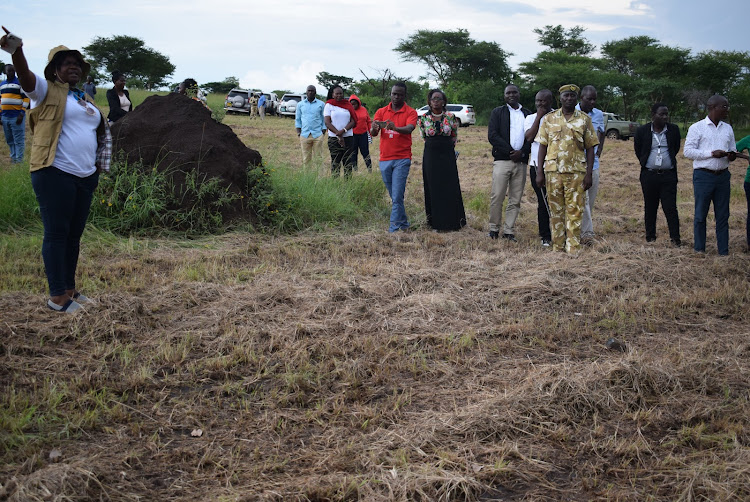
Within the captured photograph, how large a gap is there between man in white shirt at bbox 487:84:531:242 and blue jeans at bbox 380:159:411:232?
104 cm

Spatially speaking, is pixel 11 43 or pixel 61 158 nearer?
pixel 11 43

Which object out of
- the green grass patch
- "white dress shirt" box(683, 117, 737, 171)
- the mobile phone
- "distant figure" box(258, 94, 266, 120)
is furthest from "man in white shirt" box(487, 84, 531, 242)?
"distant figure" box(258, 94, 266, 120)

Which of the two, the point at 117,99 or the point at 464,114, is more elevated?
the point at 464,114

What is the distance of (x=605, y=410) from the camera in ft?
11.5

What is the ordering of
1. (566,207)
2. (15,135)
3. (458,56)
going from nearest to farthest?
(566,207) < (15,135) < (458,56)

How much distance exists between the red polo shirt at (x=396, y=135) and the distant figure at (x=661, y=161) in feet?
8.26

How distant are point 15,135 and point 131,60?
37.4 m

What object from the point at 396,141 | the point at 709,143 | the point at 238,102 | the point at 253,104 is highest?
the point at 238,102

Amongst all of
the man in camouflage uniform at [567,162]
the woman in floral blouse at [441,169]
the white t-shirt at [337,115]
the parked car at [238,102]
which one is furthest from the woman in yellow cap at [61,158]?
the parked car at [238,102]

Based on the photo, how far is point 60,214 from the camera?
14.5ft

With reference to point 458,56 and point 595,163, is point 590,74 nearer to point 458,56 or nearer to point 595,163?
point 458,56

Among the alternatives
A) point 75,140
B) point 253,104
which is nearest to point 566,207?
point 75,140

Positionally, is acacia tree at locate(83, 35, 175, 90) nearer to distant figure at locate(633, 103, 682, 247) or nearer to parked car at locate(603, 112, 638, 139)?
parked car at locate(603, 112, 638, 139)

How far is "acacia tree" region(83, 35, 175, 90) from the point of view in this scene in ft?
143
